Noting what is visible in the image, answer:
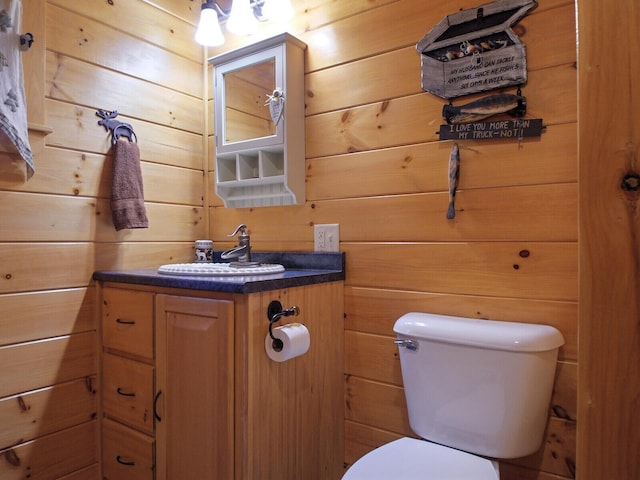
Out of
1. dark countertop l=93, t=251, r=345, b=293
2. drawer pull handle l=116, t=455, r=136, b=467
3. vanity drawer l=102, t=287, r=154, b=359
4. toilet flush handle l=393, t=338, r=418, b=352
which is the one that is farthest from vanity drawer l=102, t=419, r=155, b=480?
toilet flush handle l=393, t=338, r=418, b=352

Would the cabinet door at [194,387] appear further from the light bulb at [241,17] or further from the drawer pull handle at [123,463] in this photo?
the light bulb at [241,17]

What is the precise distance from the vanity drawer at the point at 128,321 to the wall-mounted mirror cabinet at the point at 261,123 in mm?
590

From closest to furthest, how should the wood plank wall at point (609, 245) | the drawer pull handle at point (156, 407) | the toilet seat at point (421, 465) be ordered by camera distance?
the wood plank wall at point (609, 245) < the toilet seat at point (421, 465) < the drawer pull handle at point (156, 407)

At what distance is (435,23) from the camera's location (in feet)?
4.46

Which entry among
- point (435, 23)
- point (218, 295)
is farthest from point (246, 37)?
point (218, 295)

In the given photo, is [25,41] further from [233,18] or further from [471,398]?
[471,398]

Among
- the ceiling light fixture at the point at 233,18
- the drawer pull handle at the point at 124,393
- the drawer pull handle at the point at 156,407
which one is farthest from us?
the ceiling light fixture at the point at 233,18

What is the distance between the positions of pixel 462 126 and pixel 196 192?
1.22 m

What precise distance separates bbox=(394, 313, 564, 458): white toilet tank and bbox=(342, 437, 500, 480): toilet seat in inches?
2.2

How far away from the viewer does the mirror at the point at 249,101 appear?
1629 mm

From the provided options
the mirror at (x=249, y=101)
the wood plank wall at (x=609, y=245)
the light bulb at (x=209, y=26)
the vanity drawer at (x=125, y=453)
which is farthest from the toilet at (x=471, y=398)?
the light bulb at (x=209, y=26)

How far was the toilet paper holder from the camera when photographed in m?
1.16

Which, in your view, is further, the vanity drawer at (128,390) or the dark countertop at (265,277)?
the vanity drawer at (128,390)

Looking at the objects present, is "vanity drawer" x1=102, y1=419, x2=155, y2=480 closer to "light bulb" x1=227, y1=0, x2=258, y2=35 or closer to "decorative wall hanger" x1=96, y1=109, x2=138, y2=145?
"decorative wall hanger" x1=96, y1=109, x2=138, y2=145
